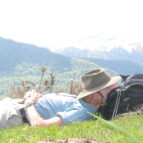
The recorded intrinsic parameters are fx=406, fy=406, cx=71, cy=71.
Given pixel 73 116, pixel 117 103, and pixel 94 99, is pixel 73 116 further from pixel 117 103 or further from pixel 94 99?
pixel 117 103

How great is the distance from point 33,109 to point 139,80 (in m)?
2.22

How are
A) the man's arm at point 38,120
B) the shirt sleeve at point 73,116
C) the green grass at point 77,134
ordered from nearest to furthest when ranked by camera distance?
the green grass at point 77,134
the man's arm at point 38,120
the shirt sleeve at point 73,116

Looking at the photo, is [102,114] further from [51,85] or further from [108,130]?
[51,85]

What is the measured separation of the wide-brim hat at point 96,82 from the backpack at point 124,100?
183 mm

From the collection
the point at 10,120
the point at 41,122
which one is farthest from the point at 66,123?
the point at 10,120

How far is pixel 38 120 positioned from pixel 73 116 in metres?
0.61

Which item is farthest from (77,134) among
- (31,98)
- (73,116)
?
(31,98)

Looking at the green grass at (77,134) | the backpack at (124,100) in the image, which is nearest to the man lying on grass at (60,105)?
the backpack at (124,100)

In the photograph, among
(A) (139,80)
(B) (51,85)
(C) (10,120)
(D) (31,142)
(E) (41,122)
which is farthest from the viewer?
(B) (51,85)

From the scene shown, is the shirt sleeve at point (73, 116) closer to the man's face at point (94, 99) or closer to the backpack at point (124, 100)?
the man's face at point (94, 99)

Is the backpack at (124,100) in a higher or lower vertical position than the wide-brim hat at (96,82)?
lower

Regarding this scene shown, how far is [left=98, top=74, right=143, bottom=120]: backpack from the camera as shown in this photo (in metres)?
7.01

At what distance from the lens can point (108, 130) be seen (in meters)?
4.32

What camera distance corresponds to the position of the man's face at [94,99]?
22.7 feet
